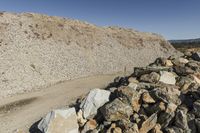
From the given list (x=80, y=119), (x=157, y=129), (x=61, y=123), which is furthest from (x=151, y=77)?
(x=61, y=123)

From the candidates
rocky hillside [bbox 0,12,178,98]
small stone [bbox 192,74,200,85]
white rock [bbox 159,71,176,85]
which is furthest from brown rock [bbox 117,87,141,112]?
rocky hillside [bbox 0,12,178,98]

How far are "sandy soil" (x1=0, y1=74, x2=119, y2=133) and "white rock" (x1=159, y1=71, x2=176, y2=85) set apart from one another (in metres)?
10.1

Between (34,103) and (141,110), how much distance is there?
1333 centimetres

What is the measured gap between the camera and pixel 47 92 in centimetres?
3178

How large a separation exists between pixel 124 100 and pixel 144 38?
168ft

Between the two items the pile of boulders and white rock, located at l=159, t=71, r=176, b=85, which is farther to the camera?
white rock, located at l=159, t=71, r=176, b=85

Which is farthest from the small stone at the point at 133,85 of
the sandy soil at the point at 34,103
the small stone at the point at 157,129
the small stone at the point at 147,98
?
the sandy soil at the point at 34,103

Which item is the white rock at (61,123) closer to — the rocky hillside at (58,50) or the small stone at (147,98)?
the small stone at (147,98)

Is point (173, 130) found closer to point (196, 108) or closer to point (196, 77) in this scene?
point (196, 108)

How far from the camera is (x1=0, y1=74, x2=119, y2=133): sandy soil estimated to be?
72.4 feet

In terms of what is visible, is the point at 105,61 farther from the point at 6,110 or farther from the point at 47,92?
the point at 6,110

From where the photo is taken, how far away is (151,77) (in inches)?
857

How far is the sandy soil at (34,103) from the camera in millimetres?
22062

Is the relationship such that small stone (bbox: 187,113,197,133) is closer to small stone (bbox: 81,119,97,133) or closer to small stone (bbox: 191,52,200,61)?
small stone (bbox: 81,119,97,133)
